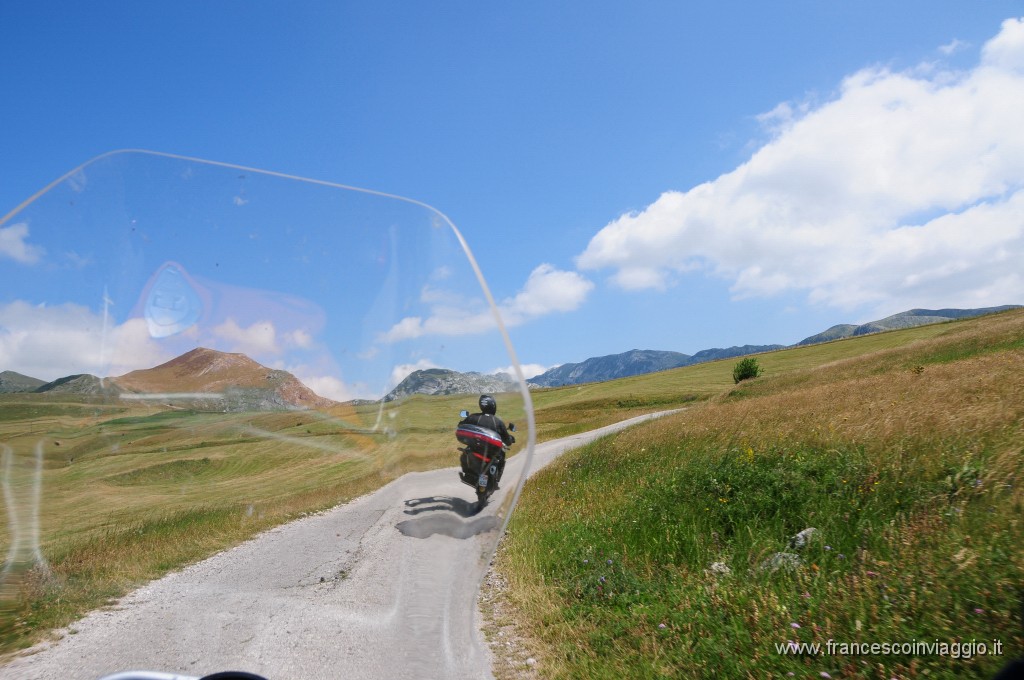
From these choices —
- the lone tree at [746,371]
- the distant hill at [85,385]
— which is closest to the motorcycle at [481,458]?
the distant hill at [85,385]

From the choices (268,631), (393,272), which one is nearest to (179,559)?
(268,631)

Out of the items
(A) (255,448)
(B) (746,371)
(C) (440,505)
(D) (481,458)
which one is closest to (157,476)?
(A) (255,448)

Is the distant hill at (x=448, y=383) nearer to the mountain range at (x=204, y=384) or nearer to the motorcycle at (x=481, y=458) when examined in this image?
the motorcycle at (x=481, y=458)

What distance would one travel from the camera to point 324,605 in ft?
4.39

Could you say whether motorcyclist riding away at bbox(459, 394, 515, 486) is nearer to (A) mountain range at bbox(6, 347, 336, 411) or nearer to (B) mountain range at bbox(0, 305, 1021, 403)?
(B) mountain range at bbox(0, 305, 1021, 403)

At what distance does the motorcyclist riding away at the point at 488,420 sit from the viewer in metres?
1.51

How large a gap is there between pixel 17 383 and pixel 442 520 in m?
1.16

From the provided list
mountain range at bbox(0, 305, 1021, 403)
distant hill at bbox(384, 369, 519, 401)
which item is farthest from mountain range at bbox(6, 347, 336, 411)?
distant hill at bbox(384, 369, 519, 401)

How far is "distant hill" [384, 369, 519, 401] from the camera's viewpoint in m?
1.52

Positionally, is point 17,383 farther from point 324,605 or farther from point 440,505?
point 440,505

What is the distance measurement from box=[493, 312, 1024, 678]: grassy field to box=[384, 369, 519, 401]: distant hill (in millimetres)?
3420

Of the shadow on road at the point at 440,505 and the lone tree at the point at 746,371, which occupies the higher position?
the shadow on road at the point at 440,505

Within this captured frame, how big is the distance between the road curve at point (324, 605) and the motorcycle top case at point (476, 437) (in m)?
0.09

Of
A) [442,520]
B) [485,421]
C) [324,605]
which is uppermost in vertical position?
[485,421]
